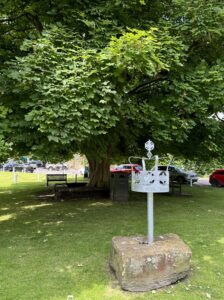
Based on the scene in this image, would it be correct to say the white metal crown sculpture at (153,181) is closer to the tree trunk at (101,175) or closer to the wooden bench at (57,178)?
the tree trunk at (101,175)

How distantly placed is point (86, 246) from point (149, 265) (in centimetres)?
231

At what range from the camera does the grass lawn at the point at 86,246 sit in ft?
16.0

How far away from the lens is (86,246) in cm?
691

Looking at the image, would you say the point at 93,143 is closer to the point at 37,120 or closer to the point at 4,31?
the point at 37,120

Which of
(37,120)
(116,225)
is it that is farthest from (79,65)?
(116,225)

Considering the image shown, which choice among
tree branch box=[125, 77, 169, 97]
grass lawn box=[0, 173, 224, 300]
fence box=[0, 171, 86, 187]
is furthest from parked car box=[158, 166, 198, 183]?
tree branch box=[125, 77, 169, 97]

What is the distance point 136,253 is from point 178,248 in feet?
2.23

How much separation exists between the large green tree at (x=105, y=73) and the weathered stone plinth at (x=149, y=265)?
296cm

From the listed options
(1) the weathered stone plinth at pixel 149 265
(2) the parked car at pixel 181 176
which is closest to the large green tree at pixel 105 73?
(1) the weathered stone plinth at pixel 149 265

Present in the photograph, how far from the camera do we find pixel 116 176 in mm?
12906

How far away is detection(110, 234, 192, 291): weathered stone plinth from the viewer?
4836 millimetres

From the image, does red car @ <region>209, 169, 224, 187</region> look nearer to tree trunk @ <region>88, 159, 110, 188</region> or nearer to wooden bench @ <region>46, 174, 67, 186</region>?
wooden bench @ <region>46, 174, 67, 186</region>

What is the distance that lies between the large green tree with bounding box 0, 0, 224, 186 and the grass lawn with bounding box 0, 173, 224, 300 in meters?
1.97

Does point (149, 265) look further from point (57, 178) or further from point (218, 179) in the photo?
point (218, 179)
